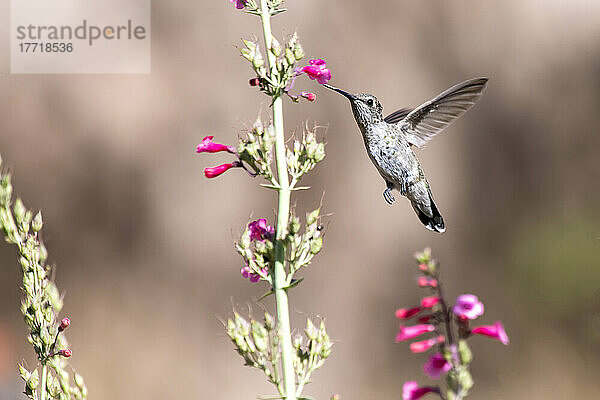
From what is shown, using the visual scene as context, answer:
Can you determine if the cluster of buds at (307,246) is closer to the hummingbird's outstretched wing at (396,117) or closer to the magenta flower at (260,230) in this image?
the magenta flower at (260,230)

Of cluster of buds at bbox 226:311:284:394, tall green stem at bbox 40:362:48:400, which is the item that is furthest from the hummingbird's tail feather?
tall green stem at bbox 40:362:48:400

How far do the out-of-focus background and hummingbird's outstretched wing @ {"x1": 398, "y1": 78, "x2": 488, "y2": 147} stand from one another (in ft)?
15.7

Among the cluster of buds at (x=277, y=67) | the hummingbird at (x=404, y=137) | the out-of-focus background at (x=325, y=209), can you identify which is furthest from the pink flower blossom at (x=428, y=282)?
the out-of-focus background at (x=325, y=209)

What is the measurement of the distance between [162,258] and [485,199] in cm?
382

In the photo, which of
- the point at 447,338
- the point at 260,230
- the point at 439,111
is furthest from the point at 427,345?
the point at 439,111

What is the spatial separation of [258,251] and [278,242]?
74mm

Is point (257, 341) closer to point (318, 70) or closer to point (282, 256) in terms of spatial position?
point (282, 256)

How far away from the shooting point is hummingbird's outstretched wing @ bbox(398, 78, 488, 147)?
3121mm

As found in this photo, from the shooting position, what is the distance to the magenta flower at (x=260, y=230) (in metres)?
2.18

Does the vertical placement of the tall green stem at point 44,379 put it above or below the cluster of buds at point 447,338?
below

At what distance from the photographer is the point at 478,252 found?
908 cm

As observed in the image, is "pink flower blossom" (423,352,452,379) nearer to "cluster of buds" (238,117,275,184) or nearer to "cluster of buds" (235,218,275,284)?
"cluster of buds" (235,218,275,284)

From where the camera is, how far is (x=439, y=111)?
132 inches

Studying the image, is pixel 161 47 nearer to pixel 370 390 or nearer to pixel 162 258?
pixel 162 258
